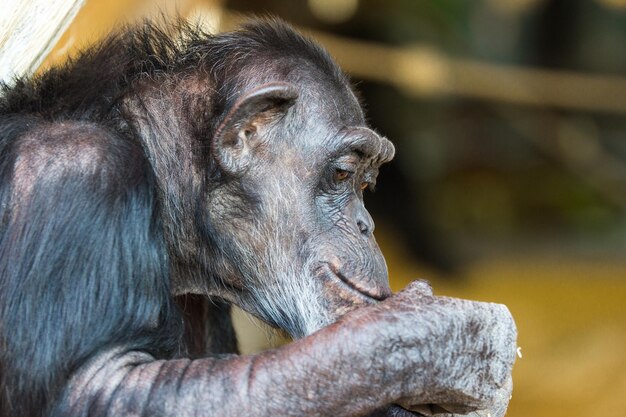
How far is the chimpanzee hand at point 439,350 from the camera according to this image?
2994 millimetres

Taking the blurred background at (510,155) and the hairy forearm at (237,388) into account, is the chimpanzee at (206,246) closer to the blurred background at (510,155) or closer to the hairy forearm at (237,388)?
the hairy forearm at (237,388)

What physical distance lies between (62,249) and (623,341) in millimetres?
7750

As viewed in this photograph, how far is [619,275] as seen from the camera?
34.3 ft

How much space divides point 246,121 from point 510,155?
809 cm

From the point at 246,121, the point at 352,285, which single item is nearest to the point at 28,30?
the point at 246,121

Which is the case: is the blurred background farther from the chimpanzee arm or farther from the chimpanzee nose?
the chimpanzee arm

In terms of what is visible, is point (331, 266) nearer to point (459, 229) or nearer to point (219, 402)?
point (219, 402)

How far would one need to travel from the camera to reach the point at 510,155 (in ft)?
37.1

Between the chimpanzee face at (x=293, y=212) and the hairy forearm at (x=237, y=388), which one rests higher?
the chimpanzee face at (x=293, y=212)

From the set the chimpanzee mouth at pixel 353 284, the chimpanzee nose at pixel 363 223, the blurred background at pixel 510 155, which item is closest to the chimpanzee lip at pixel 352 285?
the chimpanzee mouth at pixel 353 284

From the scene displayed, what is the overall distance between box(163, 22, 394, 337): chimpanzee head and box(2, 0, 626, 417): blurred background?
601cm

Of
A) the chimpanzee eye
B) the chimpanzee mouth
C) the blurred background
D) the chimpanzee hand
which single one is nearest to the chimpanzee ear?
the chimpanzee eye

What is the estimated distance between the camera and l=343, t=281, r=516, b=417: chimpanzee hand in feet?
9.82

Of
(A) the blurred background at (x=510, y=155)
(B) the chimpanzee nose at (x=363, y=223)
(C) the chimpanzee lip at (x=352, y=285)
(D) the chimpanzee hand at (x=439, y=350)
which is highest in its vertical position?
(A) the blurred background at (x=510, y=155)
